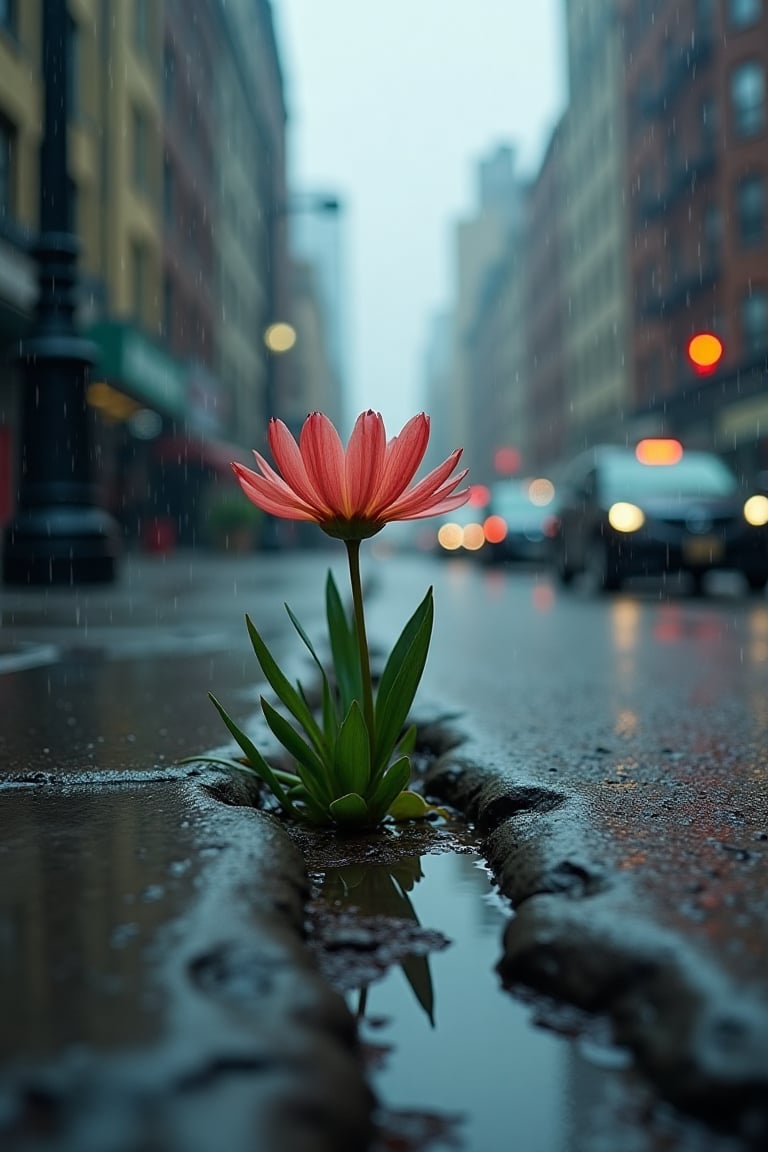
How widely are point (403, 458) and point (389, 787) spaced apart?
24.2 inches

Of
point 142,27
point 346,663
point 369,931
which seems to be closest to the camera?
point 369,931

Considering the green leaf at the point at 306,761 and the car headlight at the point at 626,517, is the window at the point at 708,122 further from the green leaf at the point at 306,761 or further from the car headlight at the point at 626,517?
the green leaf at the point at 306,761

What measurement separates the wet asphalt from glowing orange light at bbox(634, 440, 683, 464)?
10260mm

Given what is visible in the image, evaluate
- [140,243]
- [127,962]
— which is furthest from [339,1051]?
[140,243]

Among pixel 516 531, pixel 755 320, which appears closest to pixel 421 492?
pixel 516 531

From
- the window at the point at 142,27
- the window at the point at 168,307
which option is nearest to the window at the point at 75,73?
the window at the point at 142,27

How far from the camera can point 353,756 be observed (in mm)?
2184

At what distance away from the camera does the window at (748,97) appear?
35.4m

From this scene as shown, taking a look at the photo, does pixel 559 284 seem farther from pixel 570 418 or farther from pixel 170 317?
pixel 170 317

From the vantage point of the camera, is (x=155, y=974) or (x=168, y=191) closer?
(x=155, y=974)

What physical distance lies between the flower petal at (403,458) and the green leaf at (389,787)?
0.48 metres

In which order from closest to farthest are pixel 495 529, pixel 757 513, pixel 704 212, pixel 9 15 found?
1. pixel 757 513
2. pixel 9 15
3. pixel 495 529
4. pixel 704 212

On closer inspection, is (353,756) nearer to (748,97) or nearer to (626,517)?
(626,517)

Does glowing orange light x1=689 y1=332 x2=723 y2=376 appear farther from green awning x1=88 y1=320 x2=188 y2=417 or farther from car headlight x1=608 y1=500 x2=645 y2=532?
green awning x1=88 y1=320 x2=188 y2=417
